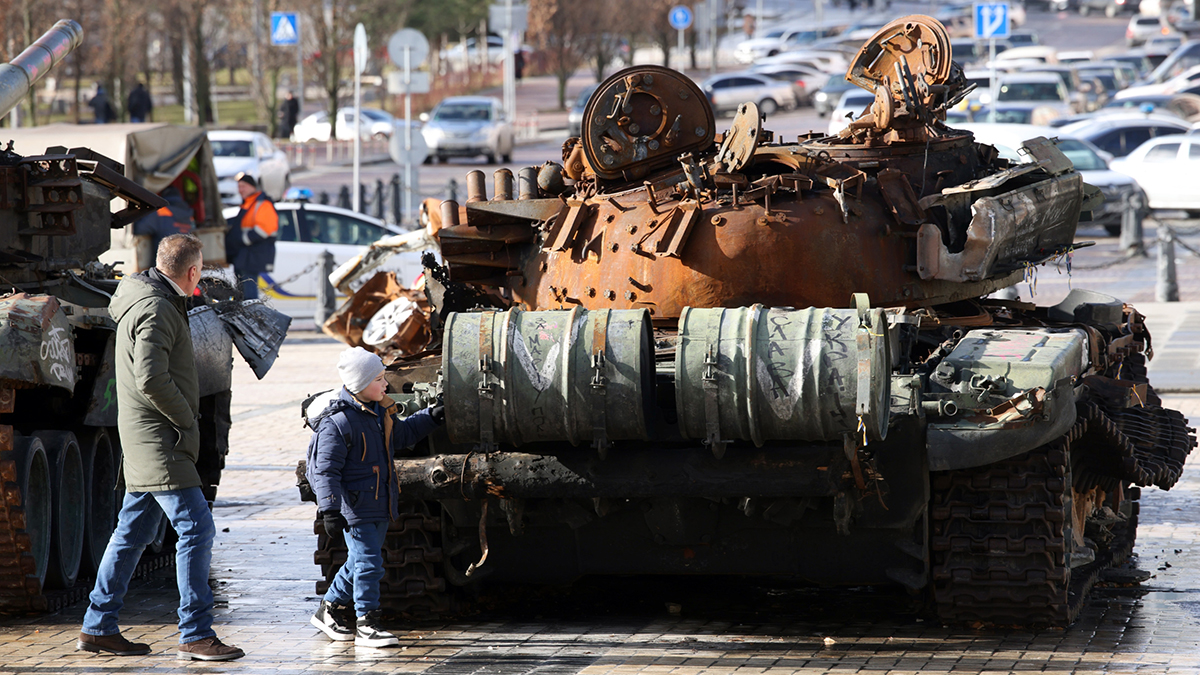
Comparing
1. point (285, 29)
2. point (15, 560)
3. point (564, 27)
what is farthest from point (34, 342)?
point (564, 27)

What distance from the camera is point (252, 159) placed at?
32.2 metres

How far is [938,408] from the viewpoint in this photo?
7.16 m

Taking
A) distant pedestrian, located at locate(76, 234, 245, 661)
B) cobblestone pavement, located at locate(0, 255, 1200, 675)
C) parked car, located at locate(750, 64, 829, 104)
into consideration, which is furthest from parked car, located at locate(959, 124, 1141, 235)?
distant pedestrian, located at locate(76, 234, 245, 661)

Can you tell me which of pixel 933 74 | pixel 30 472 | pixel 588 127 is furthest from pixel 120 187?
pixel 933 74

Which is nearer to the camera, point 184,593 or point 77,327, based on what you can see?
point 184,593

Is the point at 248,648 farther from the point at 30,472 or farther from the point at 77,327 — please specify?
the point at 77,327

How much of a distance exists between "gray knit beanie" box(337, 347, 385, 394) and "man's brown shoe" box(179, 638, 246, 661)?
3.98 feet

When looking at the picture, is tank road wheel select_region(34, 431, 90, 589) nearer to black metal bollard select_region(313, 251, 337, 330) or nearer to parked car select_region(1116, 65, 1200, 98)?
black metal bollard select_region(313, 251, 337, 330)

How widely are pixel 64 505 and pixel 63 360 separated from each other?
125cm

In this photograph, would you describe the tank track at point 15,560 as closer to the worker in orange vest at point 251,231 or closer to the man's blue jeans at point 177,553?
the man's blue jeans at point 177,553

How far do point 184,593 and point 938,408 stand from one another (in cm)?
324

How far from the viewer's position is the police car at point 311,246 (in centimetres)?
2161

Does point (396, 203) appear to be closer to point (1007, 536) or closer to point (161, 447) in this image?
point (161, 447)

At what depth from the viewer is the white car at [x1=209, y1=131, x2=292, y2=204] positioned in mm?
31500
